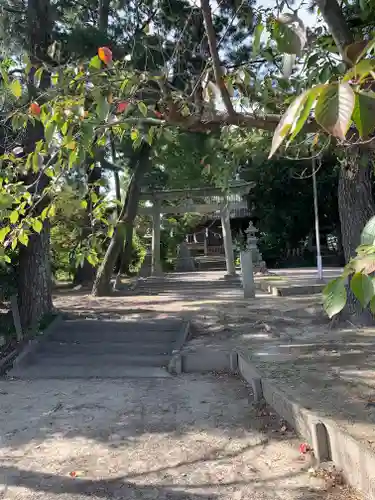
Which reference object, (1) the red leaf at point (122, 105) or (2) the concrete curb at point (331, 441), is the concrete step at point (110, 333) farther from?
(1) the red leaf at point (122, 105)

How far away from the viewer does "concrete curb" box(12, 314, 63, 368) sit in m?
7.25

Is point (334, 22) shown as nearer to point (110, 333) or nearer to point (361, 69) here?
point (361, 69)

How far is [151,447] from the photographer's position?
4.05 m

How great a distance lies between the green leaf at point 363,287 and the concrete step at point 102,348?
6.79 metres

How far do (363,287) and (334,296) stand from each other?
0.07m

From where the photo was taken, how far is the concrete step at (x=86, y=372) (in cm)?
662

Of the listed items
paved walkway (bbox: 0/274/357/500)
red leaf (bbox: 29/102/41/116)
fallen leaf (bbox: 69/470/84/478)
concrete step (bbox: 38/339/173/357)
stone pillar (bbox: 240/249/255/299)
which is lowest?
paved walkway (bbox: 0/274/357/500)

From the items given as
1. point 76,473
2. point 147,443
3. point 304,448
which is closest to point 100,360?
point 147,443

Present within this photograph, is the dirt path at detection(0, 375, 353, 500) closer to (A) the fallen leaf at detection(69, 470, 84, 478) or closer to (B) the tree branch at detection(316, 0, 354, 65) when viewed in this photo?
(A) the fallen leaf at detection(69, 470, 84, 478)

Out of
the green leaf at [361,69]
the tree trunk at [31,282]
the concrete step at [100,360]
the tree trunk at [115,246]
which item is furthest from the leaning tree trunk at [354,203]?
the tree trunk at [115,246]

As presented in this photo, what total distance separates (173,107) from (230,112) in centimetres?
34

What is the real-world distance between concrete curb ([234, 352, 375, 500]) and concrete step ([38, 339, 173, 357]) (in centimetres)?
323

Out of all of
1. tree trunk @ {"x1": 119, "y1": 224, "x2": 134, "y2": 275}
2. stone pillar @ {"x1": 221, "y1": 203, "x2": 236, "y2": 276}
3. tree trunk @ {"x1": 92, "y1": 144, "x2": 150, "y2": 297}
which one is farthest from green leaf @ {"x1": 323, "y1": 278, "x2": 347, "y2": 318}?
stone pillar @ {"x1": 221, "y1": 203, "x2": 236, "y2": 276}

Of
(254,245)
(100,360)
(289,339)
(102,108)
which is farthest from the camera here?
(254,245)
